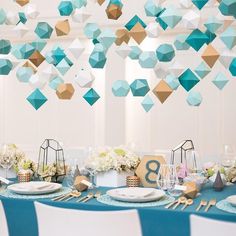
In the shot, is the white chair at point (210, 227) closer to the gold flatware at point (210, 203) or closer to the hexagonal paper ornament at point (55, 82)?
the gold flatware at point (210, 203)

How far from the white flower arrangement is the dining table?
150 mm

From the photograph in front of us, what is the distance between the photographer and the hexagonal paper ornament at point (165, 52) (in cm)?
229

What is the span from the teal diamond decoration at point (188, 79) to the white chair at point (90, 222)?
922 millimetres

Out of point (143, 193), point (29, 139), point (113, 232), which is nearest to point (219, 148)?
point (29, 139)

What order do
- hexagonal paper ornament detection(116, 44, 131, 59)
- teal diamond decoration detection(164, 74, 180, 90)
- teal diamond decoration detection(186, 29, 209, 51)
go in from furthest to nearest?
hexagonal paper ornament detection(116, 44, 131, 59)
teal diamond decoration detection(164, 74, 180, 90)
teal diamond decoration detection(186, 29, 209, 51)

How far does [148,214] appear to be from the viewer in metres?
1.82

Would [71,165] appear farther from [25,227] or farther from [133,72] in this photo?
[133,72]

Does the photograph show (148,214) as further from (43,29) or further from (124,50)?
(43,29)

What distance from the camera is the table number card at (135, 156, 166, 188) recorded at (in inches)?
90.6

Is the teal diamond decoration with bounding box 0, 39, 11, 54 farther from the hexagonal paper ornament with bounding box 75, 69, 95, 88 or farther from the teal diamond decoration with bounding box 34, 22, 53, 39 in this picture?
the hexagonal paper ornament with bounding box 75, 69, 95, 88

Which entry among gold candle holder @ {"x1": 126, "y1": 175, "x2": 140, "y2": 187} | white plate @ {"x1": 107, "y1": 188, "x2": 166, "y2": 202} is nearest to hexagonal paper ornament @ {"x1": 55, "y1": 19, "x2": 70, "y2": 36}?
gold candle holder @ {"x1": 126, "y1": 175, "x2": 140, "y2": 187}

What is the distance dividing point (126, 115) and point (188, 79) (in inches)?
104

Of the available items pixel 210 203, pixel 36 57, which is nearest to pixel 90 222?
pixel 210 203

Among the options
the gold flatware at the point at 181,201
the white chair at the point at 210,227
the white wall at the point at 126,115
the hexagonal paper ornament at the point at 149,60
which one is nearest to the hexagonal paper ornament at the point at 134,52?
the hexagonal paper ornament at the point at 149,60
